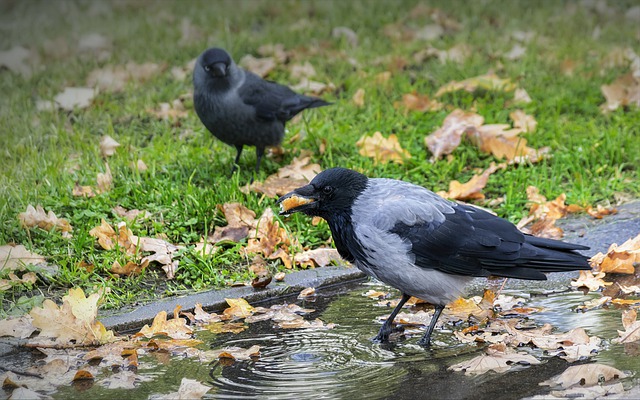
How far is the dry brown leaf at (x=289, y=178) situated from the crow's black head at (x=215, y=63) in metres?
0.86

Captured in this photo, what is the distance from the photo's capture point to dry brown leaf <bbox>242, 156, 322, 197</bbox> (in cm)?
625

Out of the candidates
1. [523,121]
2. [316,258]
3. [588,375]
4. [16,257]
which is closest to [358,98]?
[523,121]

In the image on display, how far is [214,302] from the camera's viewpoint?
490 cm

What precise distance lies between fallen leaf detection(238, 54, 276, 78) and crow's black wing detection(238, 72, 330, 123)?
1.71m

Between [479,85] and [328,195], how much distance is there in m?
4.14

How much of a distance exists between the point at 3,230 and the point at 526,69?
5.40m

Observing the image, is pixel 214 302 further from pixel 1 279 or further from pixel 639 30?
pixel 639 30

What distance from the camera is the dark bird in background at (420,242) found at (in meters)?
4.29

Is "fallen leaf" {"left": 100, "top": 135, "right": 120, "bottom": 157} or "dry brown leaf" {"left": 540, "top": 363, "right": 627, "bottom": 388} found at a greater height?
"fallen leaf" {"left": 100, "top": 135, "right": 120, "bottom": 157}

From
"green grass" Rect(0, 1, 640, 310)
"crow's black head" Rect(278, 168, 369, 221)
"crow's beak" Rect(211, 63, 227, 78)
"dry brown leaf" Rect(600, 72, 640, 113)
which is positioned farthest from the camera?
"dry brown leaf" Rect(600, 72, 640, 113)

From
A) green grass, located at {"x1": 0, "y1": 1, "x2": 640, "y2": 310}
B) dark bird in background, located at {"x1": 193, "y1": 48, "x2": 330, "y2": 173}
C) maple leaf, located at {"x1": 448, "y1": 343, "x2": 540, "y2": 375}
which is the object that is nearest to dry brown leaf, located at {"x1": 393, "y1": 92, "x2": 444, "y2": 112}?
green grass, located at {"x1": 0, "y1": 1, "x2": 640, "y2": 310}

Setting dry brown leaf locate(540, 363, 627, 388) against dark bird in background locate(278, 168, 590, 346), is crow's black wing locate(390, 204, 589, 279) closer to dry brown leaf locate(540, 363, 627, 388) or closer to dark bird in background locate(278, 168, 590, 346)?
Result: dark bird in background locate(278, 168, 590, 346)

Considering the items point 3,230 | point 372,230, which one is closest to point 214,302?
point 372,230

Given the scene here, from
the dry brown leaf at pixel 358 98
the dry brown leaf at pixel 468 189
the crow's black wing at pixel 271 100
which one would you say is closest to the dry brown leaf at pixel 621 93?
the dry brown leaf at pixel 468 189
